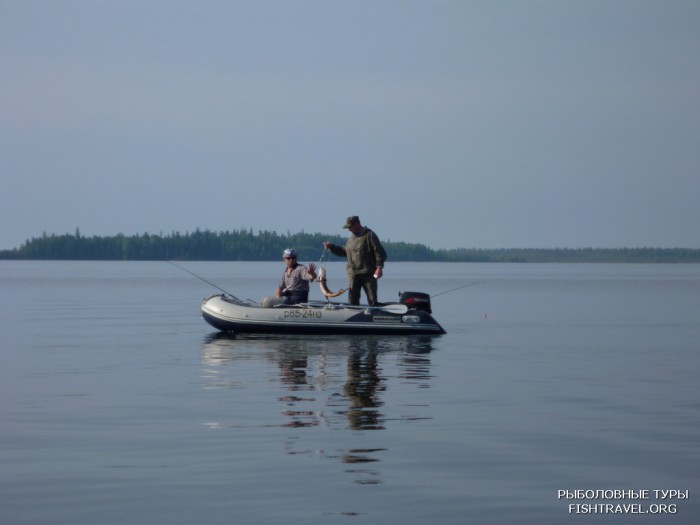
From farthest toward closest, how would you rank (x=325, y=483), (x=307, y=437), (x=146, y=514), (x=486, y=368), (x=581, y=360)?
(x=581, y=360) < (x=486, y=368) < (x=307, y=437) < (x=325, y=483) < (x=146, y=514)

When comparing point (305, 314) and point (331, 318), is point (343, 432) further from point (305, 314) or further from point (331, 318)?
point (305, 314)

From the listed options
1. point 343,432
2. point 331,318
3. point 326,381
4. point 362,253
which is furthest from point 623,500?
point 331,318

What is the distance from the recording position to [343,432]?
Answer: 40.1 feet

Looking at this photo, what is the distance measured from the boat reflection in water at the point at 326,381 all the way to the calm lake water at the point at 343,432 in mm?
46

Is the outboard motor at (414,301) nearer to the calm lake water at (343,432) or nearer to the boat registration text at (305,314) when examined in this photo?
the calm lake water at (343,432)

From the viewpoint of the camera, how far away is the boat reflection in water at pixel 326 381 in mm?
11734

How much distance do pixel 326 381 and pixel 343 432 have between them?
4930 millimetres

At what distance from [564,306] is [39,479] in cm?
3878

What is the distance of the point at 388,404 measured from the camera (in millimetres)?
14547

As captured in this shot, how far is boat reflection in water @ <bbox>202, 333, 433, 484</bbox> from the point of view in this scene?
11734 mm

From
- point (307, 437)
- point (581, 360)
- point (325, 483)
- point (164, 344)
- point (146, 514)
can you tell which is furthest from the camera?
point (164, 344)

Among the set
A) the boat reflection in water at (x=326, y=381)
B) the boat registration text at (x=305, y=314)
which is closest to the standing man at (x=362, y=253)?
the boat registration text at (x=305, y=314)

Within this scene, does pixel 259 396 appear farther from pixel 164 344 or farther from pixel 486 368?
pixel 164 344

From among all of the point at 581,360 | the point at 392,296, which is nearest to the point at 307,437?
the point at 581,360
